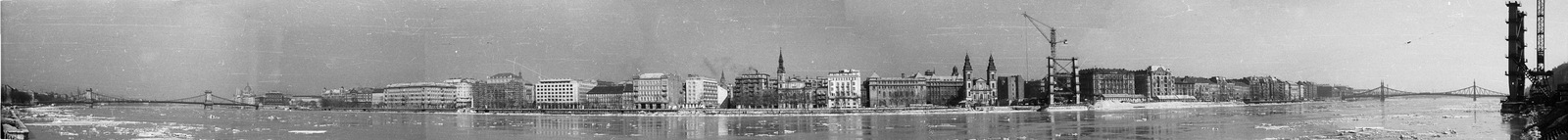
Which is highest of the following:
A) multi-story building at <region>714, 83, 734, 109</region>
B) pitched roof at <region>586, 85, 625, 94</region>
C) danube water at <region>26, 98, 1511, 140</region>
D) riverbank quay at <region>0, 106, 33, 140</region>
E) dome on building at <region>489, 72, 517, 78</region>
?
dome on building at <region>489, 72, 517, 78</region>

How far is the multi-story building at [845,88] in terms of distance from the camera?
2000 cm

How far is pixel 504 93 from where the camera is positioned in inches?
849

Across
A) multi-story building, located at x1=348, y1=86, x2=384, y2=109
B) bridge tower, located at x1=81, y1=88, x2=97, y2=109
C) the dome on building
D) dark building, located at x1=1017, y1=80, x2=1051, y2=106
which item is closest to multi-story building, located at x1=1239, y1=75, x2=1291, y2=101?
dark building, located at x1=1017, y1=80, x2=1051, y2=106

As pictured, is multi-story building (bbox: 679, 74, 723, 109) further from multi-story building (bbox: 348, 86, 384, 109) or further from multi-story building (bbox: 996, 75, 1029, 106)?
multi-story building (bbox: 348, 86, 384, 109)

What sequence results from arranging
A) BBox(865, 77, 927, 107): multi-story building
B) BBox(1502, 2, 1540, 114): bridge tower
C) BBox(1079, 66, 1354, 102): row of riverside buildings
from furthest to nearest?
BBox(1079, 66, 1354, 102): row of riverside buildings < BBox(865, 77, 927, 107): multi-story building < BBox(1502, 2, 1540, 114): bridge tower

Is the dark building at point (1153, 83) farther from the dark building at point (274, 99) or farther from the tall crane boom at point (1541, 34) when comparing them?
the dark building at point (274, 99)

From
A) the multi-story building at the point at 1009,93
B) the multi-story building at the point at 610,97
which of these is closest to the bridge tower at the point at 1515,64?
the multi-story building at the point at 1009,93

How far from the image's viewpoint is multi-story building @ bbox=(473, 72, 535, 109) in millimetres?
20531

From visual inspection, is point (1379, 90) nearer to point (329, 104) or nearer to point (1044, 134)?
point (1044, 134)

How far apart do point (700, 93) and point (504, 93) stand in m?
3.26

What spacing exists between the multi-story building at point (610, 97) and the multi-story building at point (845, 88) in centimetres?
294

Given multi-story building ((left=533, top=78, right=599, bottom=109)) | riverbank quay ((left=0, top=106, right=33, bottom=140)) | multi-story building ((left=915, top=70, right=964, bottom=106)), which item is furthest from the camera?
multi-story building ((left=915, top=70, right=964, bottom=106))

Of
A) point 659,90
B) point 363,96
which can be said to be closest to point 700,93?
point 659,90

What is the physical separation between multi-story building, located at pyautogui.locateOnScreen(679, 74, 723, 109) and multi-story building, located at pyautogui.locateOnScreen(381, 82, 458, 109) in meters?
3.63
